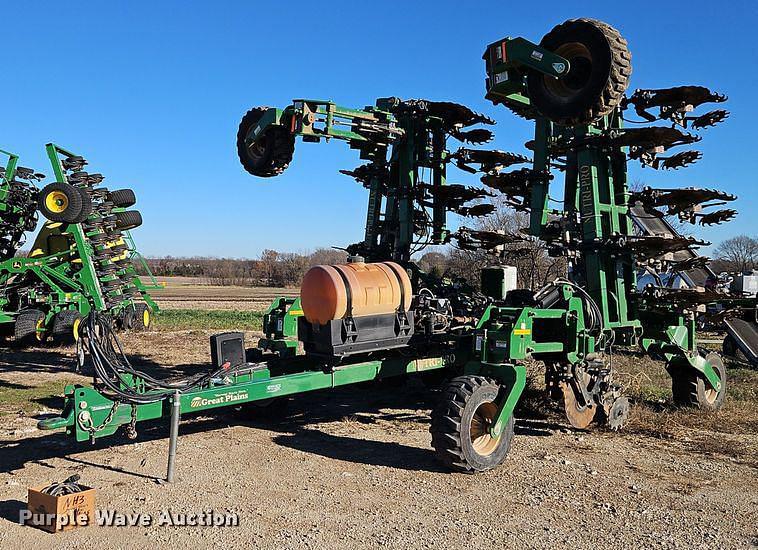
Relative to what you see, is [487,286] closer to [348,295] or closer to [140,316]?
[348,295]

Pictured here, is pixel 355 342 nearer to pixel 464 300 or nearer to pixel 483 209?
pixel 464 300

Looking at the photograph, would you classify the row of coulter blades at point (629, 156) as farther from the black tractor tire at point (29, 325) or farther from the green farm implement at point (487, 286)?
the black tractor tire at point (29, 325)

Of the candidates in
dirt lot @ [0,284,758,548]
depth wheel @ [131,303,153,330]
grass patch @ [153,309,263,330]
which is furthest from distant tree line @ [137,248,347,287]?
dirt lot @ [0,284,758,548]

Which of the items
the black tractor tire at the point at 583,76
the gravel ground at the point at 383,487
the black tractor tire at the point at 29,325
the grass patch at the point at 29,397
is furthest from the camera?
the black tractor tire at the point at 29,325

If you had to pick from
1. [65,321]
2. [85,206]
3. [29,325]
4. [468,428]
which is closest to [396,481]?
[468,428]

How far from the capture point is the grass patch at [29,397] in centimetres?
974

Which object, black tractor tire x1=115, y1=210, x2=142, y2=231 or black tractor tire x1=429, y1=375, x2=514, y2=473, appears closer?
black tractor tire x1=429, y1=375, x2=514, y2=473

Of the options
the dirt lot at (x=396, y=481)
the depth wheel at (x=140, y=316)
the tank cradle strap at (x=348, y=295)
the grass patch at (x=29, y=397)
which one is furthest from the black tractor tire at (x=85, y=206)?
the tank cradle strap at (x=348, y=295)

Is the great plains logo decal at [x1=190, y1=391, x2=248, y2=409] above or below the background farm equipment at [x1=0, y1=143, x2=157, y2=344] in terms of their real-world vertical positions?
below

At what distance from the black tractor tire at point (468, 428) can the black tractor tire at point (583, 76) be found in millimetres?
3121

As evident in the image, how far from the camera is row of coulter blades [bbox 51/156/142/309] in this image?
1498 centimetres

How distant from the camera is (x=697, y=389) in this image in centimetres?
1008

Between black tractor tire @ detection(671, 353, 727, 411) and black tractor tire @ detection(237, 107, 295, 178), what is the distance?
6.84 meters

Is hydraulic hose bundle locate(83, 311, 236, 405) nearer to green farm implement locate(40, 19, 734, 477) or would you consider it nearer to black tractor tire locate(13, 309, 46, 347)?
green farm implement locate(40, 19, 734, 477)
